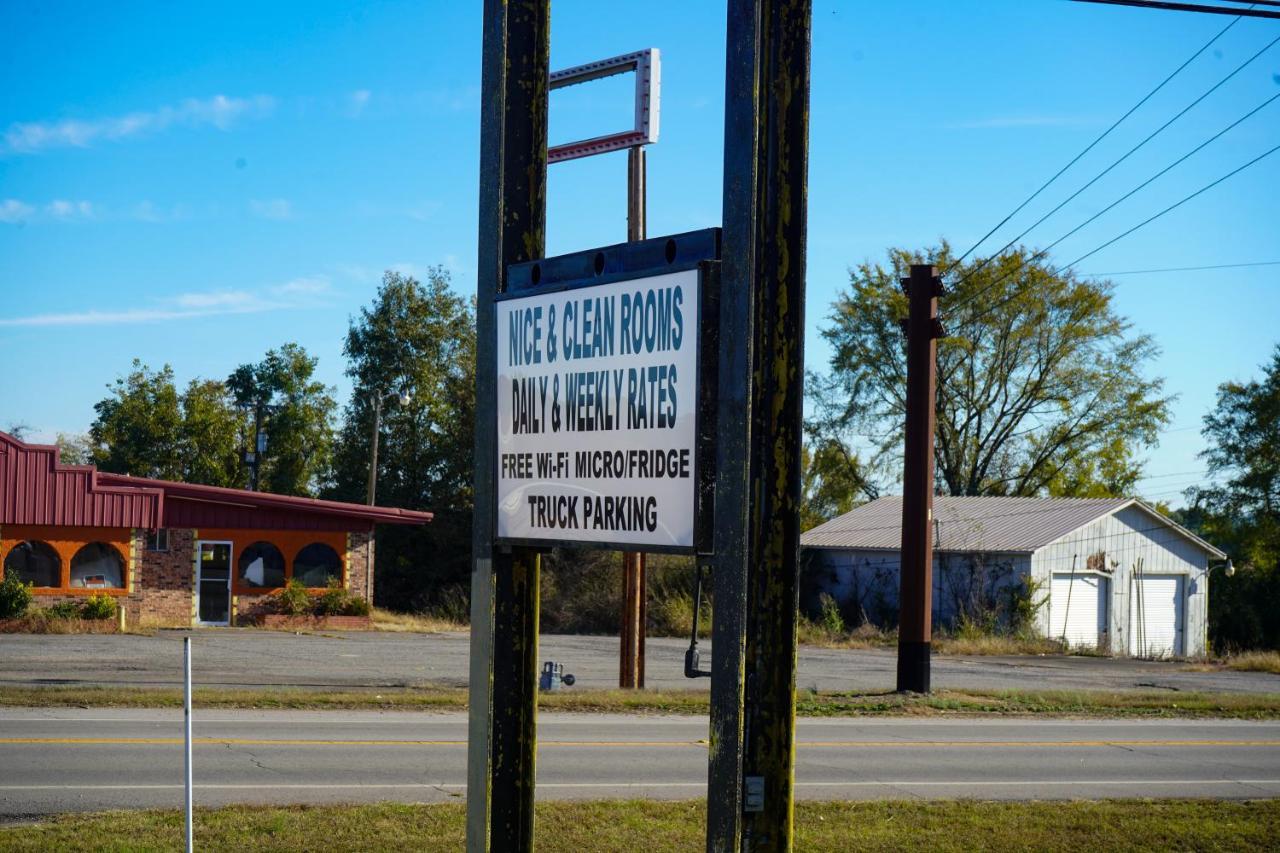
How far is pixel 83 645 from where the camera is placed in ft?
93.1

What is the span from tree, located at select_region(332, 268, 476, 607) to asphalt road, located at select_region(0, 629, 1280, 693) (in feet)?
55.4

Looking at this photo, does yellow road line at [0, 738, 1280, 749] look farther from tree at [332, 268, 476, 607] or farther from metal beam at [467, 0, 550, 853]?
tree at [332, 268, 476, 607]

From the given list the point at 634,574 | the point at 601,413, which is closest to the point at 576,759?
the point at 634,574

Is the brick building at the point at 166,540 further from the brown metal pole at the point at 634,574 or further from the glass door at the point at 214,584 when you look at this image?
the brown metal pole at the point at 634,574

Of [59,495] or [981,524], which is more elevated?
[59,495]

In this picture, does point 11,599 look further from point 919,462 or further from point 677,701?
point 919,462

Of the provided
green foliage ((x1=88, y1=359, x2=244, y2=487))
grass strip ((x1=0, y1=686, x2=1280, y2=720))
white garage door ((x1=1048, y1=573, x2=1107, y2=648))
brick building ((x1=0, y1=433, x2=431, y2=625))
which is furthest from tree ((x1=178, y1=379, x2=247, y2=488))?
grass strip ((x1=0, y1=686, x2=1280, y2=720))

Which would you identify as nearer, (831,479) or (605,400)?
(605,400)

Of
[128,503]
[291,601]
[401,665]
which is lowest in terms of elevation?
[401,665]

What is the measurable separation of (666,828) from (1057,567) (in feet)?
110

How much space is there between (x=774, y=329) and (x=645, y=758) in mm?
10145

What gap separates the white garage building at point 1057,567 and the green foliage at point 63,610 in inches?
910

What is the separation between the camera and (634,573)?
20.0m

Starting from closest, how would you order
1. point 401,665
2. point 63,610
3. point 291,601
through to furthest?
point 401,665 < point 63,610 < point 291,601
